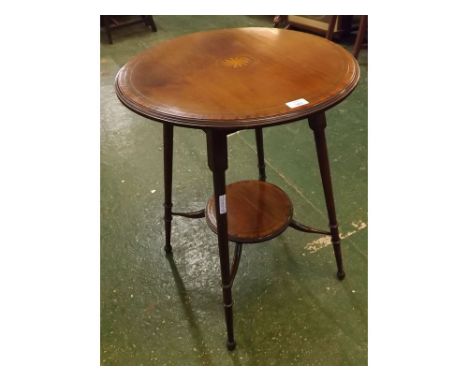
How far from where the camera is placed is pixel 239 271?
1.70m

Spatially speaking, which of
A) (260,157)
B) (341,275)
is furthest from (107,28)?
(341,275)

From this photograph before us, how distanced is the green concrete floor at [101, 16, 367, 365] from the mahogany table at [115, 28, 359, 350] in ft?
0.44

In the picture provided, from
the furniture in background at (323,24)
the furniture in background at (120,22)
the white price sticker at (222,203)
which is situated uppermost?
the white price sticker at (222,203)

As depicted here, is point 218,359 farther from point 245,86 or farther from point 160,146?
point 160,146

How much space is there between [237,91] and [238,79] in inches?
3.3

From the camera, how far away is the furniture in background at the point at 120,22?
13.4ft

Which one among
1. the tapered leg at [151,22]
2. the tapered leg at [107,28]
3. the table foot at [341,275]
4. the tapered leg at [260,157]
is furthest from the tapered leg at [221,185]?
the tapered leg at [151,22]

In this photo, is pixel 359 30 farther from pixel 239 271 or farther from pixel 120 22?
pixel 120 22

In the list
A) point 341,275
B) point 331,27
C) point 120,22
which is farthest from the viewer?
point 120,22

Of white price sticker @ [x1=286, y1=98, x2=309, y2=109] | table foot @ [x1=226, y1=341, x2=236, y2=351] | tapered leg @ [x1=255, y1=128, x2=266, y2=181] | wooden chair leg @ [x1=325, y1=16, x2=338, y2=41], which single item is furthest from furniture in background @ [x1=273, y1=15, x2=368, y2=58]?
table foot @ [x1=226, y1=341, x2=236, y2=351]

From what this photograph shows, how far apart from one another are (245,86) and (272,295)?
0.87 m

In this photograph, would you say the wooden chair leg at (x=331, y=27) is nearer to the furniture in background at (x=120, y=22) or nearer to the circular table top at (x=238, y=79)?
the furniture in background at (x=120, y=22)

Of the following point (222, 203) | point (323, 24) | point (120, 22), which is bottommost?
point (120, 22)

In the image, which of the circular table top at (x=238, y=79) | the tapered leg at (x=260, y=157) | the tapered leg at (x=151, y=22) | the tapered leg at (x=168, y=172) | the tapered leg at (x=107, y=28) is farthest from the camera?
the tapered leg at (x=151, y=22)
